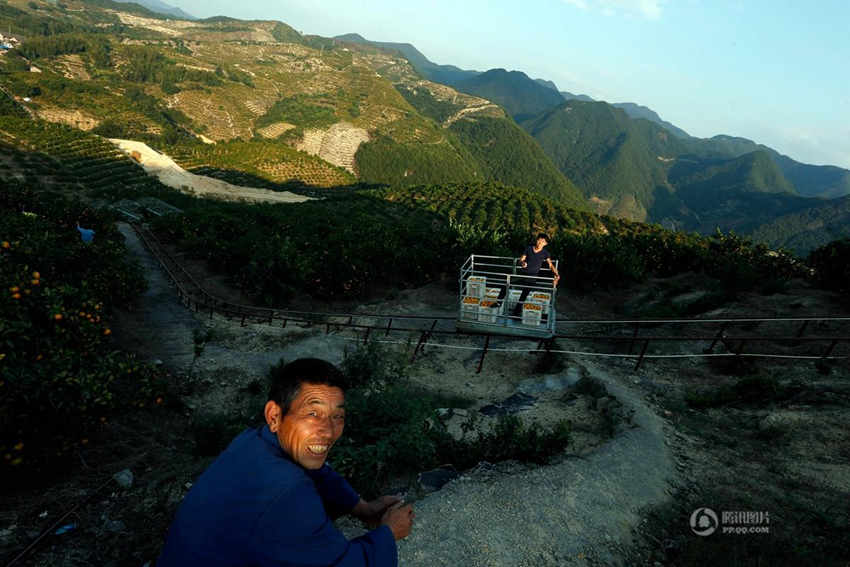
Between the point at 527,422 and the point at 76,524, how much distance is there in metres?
7.34

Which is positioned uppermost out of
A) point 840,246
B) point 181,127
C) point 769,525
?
point 840,246

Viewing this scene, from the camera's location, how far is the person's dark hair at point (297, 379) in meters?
2.33

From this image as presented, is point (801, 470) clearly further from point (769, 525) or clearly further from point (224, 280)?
point (224, 280)

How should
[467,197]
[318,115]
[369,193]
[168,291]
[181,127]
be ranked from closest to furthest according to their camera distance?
[168,291]
[369,193]
[467,197]
[181,127]
[318,115]

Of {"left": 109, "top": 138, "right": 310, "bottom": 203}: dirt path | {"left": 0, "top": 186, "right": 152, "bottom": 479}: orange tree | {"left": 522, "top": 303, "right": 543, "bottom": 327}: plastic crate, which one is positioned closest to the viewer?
{"left": 0, "top": 186, "right": 152, "bottom": 479}: orange tree

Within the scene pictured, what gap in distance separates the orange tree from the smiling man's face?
5308 mm

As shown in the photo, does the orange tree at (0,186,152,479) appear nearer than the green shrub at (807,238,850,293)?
Yes

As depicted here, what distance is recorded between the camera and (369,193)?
89.1 m

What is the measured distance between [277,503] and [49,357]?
26.4 feet

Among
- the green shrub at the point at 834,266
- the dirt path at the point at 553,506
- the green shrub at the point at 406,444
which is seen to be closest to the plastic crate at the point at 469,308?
the dirt path at the point at 553,506

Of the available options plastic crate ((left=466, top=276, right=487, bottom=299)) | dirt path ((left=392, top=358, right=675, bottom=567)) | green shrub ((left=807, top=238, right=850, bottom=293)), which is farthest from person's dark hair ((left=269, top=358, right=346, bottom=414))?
green shrub ((left=807, top=238, right=850, bottom=293))

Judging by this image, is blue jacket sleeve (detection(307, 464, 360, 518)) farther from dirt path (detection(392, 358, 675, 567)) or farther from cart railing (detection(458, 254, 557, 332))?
cart railing (detection(458, 254, 557, 332))

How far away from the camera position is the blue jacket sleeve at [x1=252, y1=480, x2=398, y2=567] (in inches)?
70.9

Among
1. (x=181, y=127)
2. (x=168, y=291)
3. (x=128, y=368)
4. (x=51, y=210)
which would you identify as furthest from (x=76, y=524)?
(x=181, y=127)
